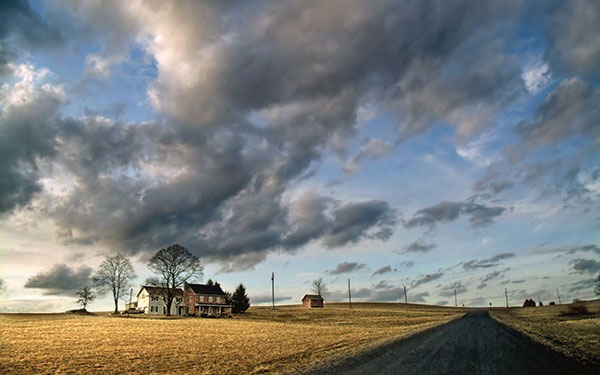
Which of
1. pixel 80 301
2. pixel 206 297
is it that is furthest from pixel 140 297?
pixel 206 297

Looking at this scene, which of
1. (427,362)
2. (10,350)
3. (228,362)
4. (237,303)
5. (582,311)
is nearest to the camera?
(427,362)

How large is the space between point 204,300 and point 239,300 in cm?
1026

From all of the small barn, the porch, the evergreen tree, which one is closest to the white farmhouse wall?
the porch

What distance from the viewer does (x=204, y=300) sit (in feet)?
306

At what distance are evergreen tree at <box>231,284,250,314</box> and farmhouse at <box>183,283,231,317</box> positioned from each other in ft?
6.54

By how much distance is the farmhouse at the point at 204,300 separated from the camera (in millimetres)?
91938

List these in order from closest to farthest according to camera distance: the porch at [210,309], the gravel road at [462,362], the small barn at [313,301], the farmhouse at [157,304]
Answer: the gravel road at [462,362] < the porch at [210,309] < the farmhouse at [157,304] < the small barn at [313,301]

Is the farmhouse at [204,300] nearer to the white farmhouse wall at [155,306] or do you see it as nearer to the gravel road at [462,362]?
the white farmhouse wall at [155,306]

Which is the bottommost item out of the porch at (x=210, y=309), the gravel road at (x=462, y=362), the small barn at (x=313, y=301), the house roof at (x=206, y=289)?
the small barn at (x=313, y=301)

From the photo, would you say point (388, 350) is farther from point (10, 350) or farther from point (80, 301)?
point (80, 301)

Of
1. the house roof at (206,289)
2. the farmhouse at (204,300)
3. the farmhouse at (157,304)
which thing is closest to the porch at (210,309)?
the farmhouse at (204,300)

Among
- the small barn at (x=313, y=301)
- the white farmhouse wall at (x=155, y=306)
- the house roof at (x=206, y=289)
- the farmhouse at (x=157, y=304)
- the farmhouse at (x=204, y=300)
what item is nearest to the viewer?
the farmhouse at (x=204, y=300)

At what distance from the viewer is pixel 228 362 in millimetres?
17938

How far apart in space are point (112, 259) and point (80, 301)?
2697cm
